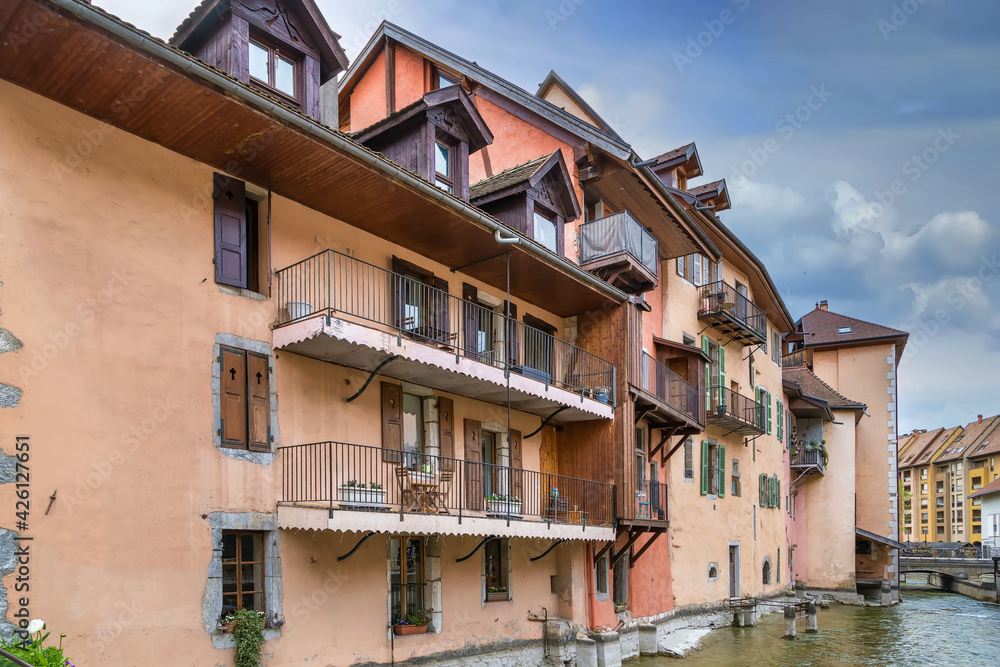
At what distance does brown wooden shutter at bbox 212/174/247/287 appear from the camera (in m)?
11.5

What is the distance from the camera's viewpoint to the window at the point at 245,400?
36.9 ft

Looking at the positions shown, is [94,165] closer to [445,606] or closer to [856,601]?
[445,606]

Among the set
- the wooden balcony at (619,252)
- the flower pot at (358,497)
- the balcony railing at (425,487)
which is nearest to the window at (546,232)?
the wooden balcony at (619,252)

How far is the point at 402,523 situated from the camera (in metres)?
12.0

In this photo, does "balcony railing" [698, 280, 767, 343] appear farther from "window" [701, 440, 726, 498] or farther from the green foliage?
the green foliage

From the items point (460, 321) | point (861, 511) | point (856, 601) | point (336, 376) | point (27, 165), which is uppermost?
point (27, 165)

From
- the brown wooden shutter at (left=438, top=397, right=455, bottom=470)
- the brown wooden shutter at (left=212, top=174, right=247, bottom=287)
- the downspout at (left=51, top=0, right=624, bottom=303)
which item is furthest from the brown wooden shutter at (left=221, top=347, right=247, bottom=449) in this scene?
the brown wooden shutter at (left=438, top=397, right=455, bottom=470)

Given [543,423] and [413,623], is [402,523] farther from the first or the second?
[543,423]

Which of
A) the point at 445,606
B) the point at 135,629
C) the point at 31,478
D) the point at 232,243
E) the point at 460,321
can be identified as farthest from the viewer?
the point at 460,321

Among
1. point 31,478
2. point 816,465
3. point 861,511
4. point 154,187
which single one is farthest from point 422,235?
point 861,511

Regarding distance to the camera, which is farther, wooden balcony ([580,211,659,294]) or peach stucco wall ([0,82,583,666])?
wooden balcony ([580,211,659,294])

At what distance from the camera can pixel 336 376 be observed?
13.1 meters

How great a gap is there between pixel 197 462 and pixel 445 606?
5603mm

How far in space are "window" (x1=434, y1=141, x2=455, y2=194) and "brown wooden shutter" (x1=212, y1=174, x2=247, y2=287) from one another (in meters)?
4.53
